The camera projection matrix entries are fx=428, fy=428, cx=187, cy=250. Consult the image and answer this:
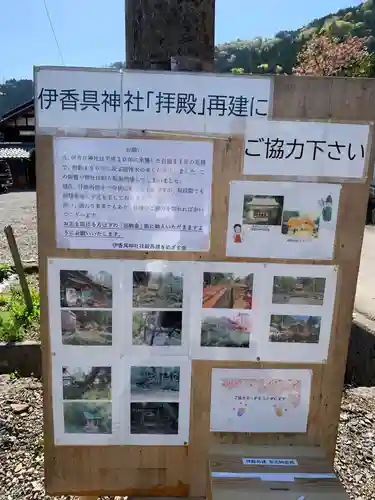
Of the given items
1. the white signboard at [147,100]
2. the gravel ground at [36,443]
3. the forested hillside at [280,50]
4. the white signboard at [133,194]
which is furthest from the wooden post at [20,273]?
the forested hillside at [280,50]

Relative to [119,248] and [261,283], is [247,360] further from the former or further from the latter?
[119,248]

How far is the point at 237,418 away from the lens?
6.97 feet

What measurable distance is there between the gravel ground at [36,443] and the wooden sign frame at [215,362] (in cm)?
51

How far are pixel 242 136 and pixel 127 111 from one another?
0.49 metres

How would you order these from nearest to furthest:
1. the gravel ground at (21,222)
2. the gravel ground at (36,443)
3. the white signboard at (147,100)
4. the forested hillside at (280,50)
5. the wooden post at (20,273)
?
the white signboard at (147,100) < the gravel ground at (36,443) < the wooden post at (20,273) < the gravel ground at (21,222) < the forested hillside at (280,50)

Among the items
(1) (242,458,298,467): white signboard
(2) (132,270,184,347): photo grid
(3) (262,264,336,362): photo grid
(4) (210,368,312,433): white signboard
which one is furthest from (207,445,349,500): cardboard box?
(2) (132,270,184,347): photo grid

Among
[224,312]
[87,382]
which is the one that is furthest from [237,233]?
[87,382]

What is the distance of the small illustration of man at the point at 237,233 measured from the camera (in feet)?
6.18

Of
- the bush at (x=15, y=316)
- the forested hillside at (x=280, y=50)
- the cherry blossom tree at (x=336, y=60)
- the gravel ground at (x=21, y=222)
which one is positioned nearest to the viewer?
the bush at (x=15, y=316)

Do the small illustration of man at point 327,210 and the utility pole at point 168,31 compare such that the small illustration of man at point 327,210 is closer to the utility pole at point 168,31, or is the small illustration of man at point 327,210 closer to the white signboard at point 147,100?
the white signboard at point 147,100

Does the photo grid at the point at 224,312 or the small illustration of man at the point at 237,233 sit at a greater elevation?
the small illustration of man at the point at 237,233

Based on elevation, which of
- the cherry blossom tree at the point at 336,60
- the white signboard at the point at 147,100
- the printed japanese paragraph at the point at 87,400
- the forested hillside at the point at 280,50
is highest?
the forested hillside at the point at 280,50

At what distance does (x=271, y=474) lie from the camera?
76.7 inches

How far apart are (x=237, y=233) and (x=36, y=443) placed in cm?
206
